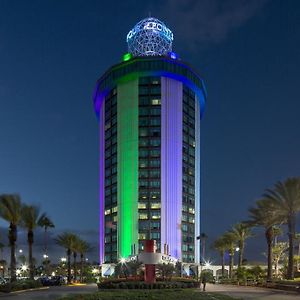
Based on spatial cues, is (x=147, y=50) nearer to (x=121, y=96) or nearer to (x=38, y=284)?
(x=121, y=96)

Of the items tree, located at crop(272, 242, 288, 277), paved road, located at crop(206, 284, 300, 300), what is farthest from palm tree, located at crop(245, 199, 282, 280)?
tree, located at crop(272, 242, 288, 277)

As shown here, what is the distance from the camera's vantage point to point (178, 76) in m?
161

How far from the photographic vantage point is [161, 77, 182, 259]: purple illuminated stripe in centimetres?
14725

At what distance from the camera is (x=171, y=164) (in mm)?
151375

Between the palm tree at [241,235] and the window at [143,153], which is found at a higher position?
the window at [143,153]

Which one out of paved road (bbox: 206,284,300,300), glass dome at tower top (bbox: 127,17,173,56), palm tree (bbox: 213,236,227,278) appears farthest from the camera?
glass dome at tower top (bbox: 127,17,173,56)

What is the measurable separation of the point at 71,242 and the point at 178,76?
245ft

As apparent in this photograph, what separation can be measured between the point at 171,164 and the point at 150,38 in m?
36.3

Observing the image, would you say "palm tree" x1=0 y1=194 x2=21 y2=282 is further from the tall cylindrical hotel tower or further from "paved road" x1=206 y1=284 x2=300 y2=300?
the tall cylindrical hotel tower

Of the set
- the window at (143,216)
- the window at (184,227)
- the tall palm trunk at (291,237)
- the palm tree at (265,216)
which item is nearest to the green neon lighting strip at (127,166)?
the window at (143,216)

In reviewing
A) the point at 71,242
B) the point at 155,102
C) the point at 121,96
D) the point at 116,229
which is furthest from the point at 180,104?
the point at 71,242

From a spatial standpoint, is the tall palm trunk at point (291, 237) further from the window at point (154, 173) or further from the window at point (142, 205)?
the window at point (154, 173)

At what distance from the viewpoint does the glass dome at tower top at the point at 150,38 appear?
480 feet

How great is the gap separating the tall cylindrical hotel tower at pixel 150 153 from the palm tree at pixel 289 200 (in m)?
85.5
